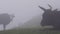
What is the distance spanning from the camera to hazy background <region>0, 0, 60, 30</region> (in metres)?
0.97

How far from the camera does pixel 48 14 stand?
92 centimetres

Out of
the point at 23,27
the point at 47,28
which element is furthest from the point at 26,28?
the point at 47,28

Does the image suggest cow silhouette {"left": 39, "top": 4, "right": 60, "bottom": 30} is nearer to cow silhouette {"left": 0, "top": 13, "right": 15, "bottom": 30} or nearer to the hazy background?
the hazy background

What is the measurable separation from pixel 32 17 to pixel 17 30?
12 centimetres

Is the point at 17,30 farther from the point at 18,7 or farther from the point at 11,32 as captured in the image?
the point at 18,7

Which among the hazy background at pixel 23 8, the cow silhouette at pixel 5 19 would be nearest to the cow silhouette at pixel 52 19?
the hazy background at pixel 23 8

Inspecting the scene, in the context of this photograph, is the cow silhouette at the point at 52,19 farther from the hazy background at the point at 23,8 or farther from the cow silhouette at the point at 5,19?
the cow silhouette at the point at 5,19

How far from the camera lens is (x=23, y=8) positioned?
0.99 m

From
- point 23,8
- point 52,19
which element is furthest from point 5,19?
point 52,19

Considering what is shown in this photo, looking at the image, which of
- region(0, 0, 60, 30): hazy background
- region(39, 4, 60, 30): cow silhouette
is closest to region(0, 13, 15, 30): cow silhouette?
region(0, 0, 60, 30): hazy background

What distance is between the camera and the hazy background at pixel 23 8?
97 cm

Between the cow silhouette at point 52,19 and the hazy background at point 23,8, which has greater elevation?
the hazy background at point 23,8

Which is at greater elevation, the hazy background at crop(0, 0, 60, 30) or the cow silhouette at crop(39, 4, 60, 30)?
the hazy background at crop(0, 0, 60, 30)

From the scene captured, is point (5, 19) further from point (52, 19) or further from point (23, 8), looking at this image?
point (52, 19)
